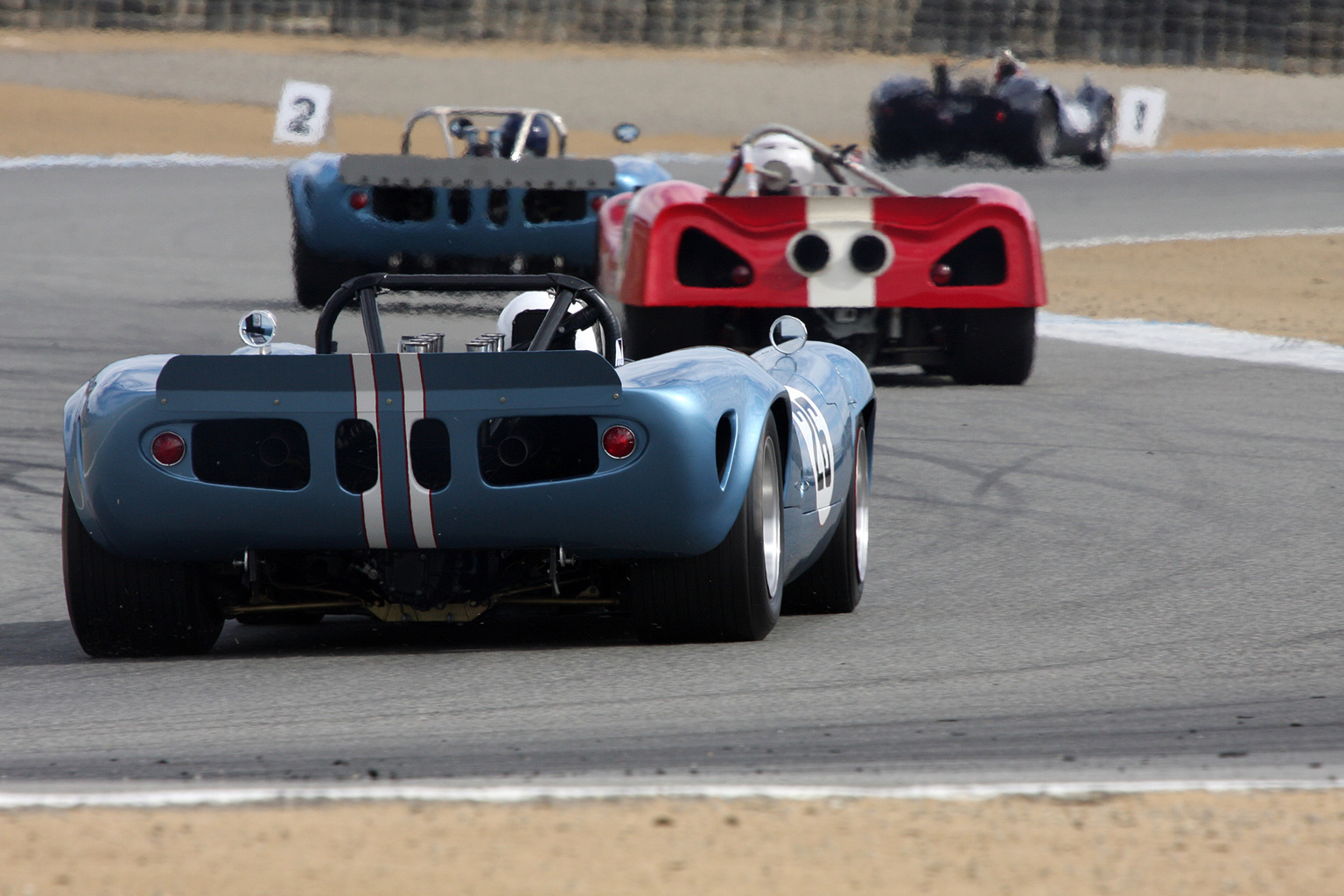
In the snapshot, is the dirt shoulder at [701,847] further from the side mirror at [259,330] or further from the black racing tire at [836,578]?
the side mirror at [259,330]

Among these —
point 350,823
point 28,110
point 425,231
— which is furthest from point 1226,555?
point 28,110

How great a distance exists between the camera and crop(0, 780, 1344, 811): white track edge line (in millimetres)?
3508

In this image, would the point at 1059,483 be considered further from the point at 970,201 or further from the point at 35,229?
the point at 35,229

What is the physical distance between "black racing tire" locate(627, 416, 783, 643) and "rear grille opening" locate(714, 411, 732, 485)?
0.09 m

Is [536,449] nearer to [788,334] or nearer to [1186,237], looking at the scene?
[788,334]

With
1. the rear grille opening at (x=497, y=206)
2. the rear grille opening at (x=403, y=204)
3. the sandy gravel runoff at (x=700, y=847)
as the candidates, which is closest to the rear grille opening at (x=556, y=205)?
the rear grille opening at (x=497, y=206)

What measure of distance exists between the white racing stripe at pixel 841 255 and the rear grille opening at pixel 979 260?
A: 435 millimetres

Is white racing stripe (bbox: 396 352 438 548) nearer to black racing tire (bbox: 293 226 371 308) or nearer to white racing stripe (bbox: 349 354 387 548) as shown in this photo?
white racing stripe (bbox: 349 354 387 548)

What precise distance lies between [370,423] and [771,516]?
3.39 ft

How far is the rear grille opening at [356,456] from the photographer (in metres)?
4.84

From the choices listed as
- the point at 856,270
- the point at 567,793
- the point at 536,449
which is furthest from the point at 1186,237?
the point at 567,793

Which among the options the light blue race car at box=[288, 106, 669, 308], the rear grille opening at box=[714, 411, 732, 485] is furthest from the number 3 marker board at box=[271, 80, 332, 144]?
the rear grille opening at box=[714, 411, 732, 485]

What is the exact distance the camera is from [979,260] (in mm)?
11086

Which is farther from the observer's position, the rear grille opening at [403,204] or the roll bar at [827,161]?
the rear grille opening at [403,204]
